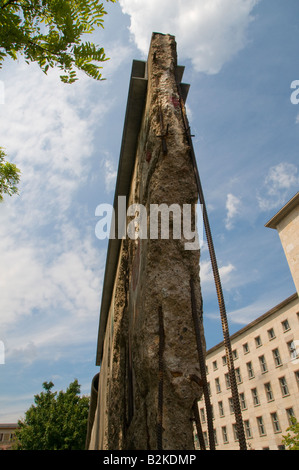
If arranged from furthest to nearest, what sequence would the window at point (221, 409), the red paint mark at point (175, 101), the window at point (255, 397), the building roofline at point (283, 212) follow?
the window at point (221, 409) < the window at point (255, 397) < the building roofline at point (283, 212) < the red paint mark at point (175, 101)

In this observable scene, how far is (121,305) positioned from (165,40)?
289 centimetres

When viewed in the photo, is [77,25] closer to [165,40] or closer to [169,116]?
[165,40]

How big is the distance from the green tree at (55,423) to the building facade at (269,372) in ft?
31.3

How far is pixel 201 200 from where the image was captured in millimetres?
2227

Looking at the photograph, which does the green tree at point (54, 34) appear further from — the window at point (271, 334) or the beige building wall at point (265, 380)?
the window at point (271, 334)

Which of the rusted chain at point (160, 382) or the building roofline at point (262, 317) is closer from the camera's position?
the rusted chain at point (160, 382)

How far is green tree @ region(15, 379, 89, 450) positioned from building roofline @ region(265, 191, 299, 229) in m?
20.3

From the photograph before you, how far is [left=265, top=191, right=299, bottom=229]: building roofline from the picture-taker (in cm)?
2045

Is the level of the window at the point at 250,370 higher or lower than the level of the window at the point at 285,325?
lower

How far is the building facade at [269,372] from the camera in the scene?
22.2 m

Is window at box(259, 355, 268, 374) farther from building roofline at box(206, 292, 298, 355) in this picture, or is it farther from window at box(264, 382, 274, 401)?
building roofline at box(206, 292, 298, 355)

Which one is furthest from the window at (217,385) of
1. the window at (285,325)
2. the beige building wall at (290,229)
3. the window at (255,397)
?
the beige building wall at (290,229)

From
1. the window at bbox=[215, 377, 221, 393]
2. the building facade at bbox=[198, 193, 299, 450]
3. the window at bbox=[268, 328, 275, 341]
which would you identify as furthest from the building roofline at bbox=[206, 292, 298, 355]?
the window at bbox=[215, 377, 221, 393]

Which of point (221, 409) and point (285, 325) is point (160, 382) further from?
point (221, 409)
